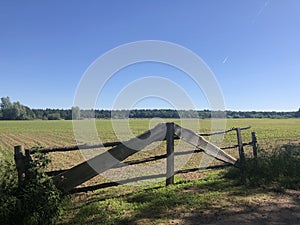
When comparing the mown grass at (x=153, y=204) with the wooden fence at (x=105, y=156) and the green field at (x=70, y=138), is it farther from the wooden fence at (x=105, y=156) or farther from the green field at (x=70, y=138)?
the green field at (x=70, y=138)

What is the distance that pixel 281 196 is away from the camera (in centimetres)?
604

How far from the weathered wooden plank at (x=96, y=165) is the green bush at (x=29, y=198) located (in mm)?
477

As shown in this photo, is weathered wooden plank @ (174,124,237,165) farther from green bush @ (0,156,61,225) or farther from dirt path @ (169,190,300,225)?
green bush @ (0,156,61,225)

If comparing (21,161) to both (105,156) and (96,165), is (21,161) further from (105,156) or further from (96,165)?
(105,156)

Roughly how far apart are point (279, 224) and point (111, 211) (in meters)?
3.01

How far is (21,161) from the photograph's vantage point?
5.24 m

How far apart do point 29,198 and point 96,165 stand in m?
1.50

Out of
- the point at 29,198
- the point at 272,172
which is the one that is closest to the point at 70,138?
the point at 272,172

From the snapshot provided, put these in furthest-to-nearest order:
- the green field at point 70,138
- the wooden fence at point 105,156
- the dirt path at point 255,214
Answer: the green field at point 70,138
the wooden fence at point 105,156
the dirt path at point 255,214

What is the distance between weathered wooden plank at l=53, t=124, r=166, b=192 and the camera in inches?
225

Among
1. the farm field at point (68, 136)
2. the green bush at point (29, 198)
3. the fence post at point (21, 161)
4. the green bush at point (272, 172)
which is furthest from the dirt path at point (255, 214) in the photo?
the farm field at point (68, 136)

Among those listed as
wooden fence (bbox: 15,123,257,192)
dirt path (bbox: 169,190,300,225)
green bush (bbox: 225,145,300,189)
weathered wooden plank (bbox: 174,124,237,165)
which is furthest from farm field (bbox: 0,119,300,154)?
dirt path (bbox: 169,190,300,225)

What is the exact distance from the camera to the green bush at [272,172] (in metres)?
6.98

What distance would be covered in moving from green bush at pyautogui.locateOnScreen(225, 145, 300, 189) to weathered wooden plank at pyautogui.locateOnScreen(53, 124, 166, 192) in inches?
121
